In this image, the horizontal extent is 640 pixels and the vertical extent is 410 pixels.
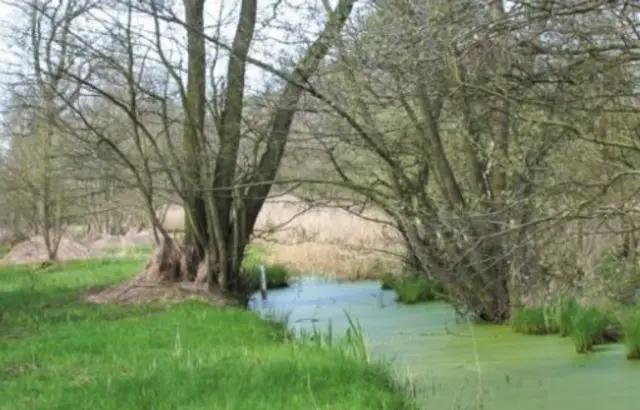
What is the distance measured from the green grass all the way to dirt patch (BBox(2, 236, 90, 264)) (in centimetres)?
1900

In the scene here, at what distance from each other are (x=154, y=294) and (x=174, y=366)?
24.7 feet

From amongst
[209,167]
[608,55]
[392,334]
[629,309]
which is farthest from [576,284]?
[209,167]

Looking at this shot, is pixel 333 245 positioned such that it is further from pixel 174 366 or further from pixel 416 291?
pixel 174 366

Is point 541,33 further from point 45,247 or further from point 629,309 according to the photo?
point 45,247

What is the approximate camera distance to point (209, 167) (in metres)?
15.2

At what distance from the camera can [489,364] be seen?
9469 millimetres

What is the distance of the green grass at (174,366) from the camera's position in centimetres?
614

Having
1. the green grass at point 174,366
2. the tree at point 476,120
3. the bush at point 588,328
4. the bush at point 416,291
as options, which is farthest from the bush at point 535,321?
the bush at point 416,291

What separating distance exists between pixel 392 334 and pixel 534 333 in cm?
175

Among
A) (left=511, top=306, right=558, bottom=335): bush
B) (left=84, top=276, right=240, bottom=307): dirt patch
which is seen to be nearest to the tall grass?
(left=84, top=276, right=240, bottom=307): dirt patch

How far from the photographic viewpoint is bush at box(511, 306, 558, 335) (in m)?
11.5

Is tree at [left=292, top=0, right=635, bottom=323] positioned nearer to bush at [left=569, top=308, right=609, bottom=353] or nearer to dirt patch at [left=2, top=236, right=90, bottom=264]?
bush at [left=569, top=308, right=609, bottom=353]

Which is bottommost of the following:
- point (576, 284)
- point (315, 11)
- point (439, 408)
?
point (439, 408)

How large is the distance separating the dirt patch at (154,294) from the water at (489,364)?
48.0 inches
